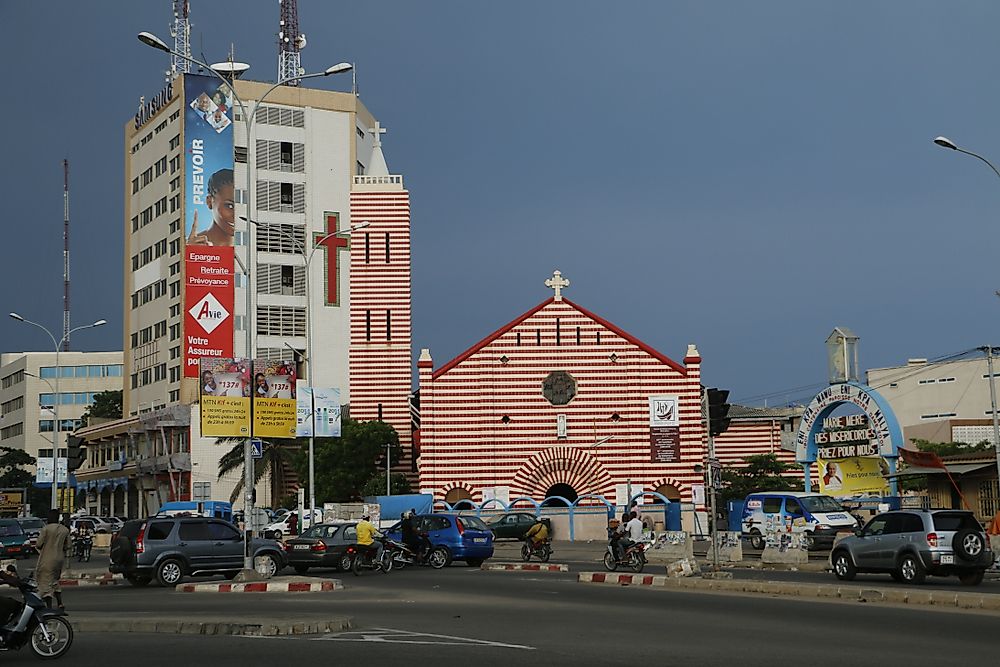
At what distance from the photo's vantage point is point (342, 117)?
95.4 metres

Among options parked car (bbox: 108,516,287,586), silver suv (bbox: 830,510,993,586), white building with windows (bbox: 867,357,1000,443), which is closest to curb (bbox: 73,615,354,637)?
parked car (bbox: 108,516,287,586)

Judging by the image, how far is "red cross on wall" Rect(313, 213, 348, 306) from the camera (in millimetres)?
91562

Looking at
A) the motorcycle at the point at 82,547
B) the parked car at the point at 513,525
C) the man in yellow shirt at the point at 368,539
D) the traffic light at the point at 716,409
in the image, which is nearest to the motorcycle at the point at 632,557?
the traffic light at the point at 716,409

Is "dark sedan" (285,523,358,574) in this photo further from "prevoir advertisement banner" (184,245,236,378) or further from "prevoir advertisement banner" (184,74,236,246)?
"prevoir advertisement banner" (184,74,236,246)

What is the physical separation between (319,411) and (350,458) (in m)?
28.3

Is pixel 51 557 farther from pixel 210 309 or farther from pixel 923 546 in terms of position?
pixel 210 309

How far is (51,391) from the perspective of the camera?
139 metres

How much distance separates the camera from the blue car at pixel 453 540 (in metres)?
36.6

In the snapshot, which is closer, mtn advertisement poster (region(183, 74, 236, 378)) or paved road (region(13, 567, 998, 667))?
paved road (region(13, 567, 998, 667))

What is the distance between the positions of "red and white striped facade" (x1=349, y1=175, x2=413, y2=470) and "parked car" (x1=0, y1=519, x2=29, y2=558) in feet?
93.9

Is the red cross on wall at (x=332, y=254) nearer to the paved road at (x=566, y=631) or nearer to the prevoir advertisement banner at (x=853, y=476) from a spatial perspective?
the prevoir advertisement banner at (x=853, y=476)

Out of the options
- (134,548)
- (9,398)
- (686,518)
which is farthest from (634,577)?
(9,398)

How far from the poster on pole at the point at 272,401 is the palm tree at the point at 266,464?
46494 mm

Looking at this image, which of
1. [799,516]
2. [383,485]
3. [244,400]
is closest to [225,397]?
[244,400]
